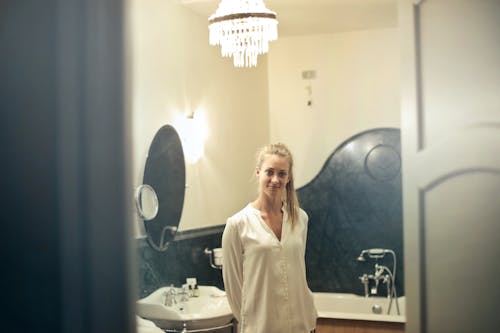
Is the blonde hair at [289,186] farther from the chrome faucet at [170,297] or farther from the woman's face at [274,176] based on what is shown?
the chrome faucet at [170,297]

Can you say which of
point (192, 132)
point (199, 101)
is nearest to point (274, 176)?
point (192, 132)

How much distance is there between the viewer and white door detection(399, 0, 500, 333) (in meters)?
0.92

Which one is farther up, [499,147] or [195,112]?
[195,112]

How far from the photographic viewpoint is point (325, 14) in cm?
329

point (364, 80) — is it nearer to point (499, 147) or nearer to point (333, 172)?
point (333, 172)

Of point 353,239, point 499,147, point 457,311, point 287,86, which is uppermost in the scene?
point 287,86

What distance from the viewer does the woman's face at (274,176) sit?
1830 millimetres

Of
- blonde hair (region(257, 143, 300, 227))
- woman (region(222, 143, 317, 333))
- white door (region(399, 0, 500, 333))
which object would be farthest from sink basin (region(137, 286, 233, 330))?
white door (region(399, 0, 500, 333))

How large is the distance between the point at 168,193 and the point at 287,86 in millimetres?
1584

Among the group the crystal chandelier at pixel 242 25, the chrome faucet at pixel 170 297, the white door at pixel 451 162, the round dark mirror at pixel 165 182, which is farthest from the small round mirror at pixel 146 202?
the white door at pixel 451 162

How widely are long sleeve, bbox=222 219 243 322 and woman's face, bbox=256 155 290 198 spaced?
0.52 feet

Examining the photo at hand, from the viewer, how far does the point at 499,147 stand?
908mm

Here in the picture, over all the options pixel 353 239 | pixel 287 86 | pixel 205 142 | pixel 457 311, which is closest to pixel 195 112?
pixel 205 142

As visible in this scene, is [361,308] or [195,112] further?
[361,308]
